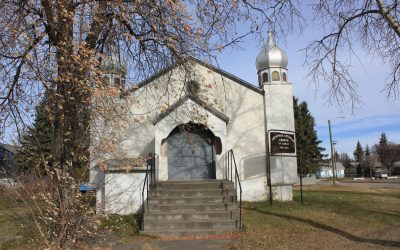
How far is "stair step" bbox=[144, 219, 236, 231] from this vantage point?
39.9ft

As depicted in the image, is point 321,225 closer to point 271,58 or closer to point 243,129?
point 243,129

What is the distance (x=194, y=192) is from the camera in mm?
13953

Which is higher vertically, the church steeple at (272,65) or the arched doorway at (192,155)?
the church steeple at (272,65)

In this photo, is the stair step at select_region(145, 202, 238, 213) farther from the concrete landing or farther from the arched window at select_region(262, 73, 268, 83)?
the arched window at select_region(262, 73, 268, 83)

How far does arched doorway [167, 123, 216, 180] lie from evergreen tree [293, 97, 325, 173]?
91.8 feet

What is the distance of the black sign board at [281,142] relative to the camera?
57.7ft

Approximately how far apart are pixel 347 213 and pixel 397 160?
93.4 metres

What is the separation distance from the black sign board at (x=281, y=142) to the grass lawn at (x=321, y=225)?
2.18 metres

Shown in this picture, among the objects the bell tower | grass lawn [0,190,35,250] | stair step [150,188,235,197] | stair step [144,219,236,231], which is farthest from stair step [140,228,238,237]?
the bell tower

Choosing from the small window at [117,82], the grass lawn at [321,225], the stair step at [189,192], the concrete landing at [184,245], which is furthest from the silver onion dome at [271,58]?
the small window at [117,82]

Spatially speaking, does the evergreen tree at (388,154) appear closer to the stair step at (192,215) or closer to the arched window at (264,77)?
the arched window at (264,77)

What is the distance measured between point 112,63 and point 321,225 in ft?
25.1

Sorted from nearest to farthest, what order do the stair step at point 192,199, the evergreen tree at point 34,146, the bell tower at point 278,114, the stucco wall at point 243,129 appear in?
the evergreen tree at point 34,146 < the stair step at point 192,199 < the stucco wall at point 243,129 < the bell tower at point 278,114

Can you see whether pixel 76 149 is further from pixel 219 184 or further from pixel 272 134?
pixel 272 134
